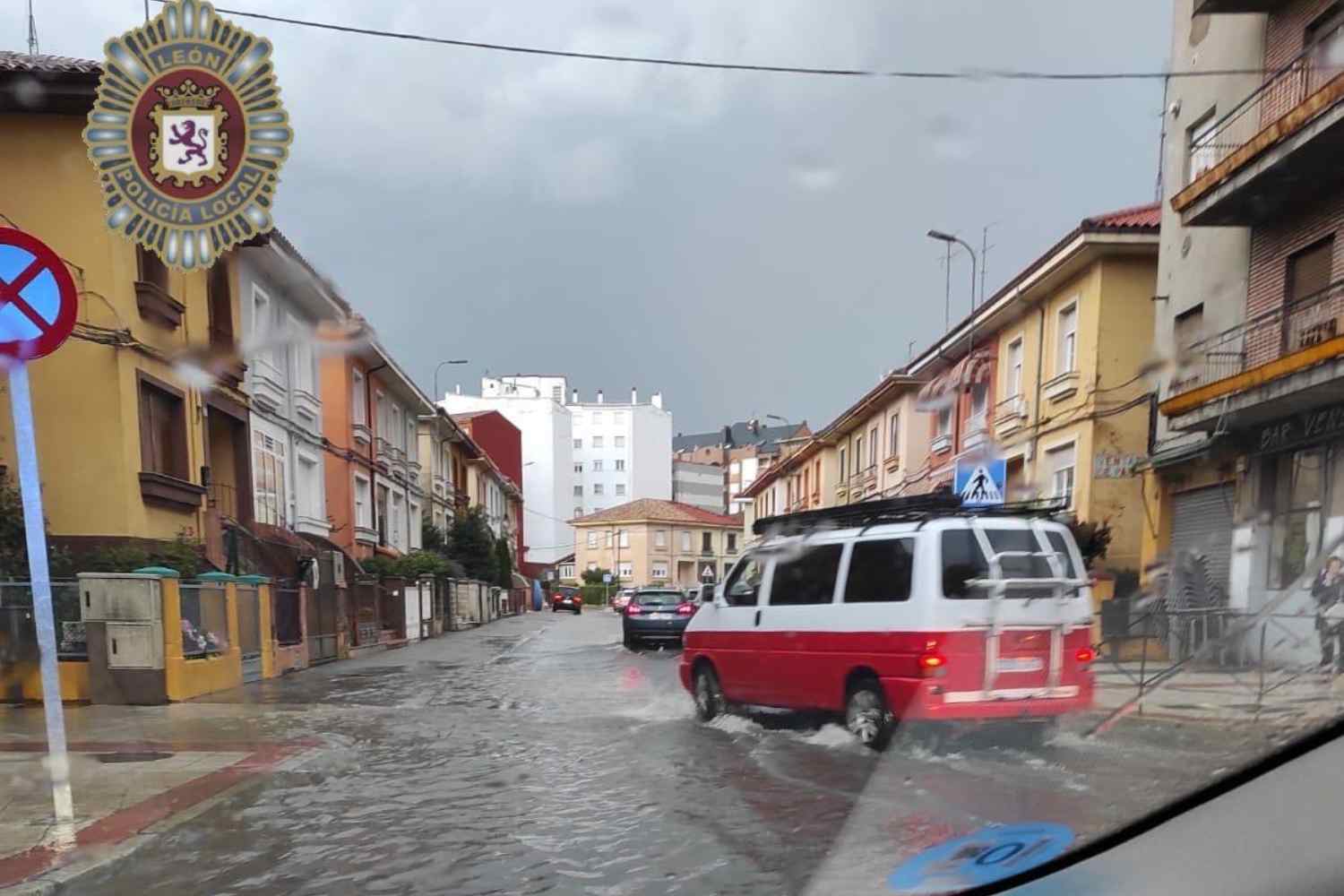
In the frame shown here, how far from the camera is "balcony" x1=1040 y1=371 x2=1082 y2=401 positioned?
303 centimetres

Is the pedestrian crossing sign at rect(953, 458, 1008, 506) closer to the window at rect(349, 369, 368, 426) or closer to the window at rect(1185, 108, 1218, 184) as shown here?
the window at rect(1185, 108, 1218, 184)

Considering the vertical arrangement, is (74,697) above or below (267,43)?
below

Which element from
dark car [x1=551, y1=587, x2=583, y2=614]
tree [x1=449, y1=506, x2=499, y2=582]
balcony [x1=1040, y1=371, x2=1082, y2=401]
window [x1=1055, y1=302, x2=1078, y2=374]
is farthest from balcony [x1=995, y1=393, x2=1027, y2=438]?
dark car [x1=551, y1=587, x2=583, y2=614]

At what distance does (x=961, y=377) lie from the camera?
3650mm

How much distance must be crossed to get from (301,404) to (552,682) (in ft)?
20.5

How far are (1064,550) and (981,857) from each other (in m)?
1.42

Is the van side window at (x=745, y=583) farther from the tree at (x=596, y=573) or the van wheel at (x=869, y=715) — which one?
the tree at (x=596, y=573)

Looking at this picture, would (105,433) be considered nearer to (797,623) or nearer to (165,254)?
(165,254)

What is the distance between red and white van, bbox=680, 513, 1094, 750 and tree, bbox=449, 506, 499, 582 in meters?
12.8

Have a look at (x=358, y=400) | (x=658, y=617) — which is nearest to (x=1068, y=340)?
(x=358, y=400)

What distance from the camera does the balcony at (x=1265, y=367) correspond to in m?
1.84

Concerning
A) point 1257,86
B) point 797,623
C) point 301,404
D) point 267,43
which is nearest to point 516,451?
point 301,404

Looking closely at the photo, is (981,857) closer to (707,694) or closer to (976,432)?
(976,432)

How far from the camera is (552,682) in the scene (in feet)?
40.8
